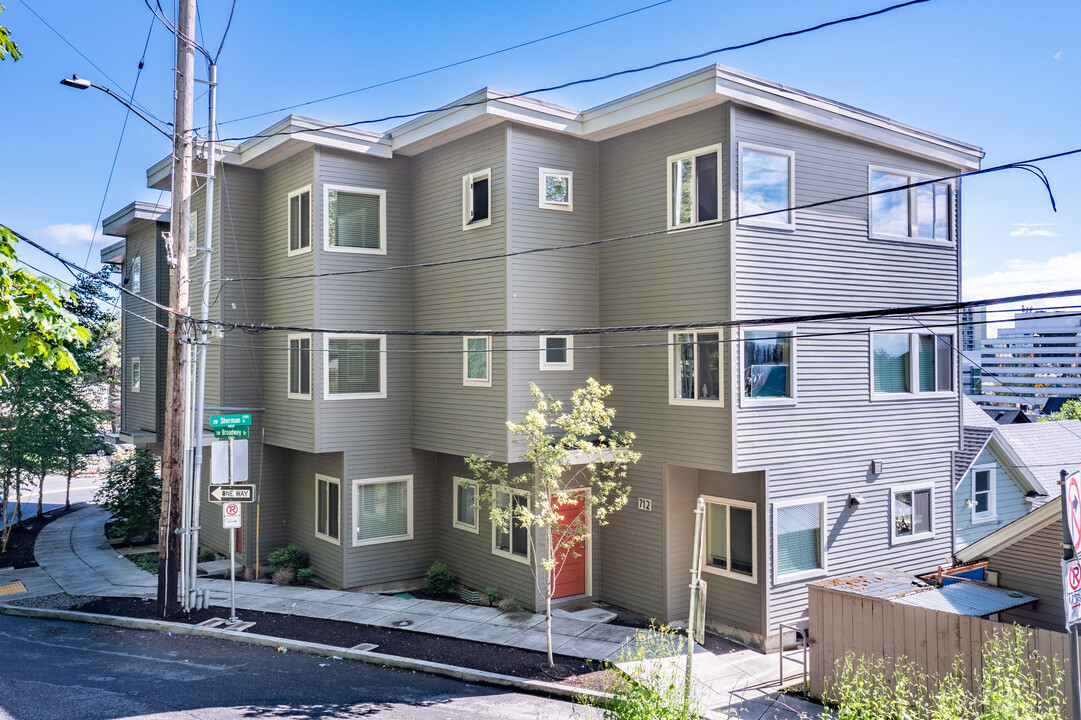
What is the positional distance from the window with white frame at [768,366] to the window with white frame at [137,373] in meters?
18.8

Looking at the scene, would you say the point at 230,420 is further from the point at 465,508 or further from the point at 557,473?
the point at 557,473

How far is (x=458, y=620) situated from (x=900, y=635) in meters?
7.64

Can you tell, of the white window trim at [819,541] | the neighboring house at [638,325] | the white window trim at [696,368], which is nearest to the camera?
the white window trim at [696,368]

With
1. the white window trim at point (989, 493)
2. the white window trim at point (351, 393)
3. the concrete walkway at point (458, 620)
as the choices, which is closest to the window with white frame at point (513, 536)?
the concrete walkway at point (458, 620)

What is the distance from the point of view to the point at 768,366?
13.5 meters

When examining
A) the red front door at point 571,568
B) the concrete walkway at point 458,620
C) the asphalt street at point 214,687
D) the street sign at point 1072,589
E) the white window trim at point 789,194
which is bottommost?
the concrete walkway at point 458,620

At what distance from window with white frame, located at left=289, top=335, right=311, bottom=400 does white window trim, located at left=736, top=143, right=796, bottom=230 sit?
9.55 metres

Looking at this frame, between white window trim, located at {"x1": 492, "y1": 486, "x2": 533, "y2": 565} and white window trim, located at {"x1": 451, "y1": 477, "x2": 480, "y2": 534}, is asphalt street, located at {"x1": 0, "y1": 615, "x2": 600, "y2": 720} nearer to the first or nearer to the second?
white window trim, located at {"x1": 492, "y1": 486, "x2": 533, "y2": 565}

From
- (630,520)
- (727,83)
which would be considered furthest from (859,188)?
(630,520)

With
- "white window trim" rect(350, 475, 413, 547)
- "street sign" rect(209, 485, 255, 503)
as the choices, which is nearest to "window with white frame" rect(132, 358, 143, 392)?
"white window trim" rect(350, 475, 413, 547)

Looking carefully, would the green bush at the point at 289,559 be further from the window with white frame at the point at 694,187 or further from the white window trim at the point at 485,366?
the window with white frame at the point at 694,187

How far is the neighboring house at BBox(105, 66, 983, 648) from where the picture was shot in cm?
1342

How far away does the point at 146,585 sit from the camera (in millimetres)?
16891

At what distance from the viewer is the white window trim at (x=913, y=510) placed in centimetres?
1516
